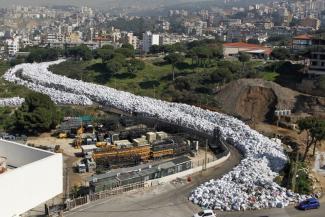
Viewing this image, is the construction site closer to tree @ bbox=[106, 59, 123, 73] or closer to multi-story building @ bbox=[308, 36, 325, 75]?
multi-story building @ bbox=[308, 36, 325, 75]

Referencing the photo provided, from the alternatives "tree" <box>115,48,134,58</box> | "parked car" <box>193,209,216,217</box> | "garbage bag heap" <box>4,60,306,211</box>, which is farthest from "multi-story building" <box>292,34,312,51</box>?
"parked car" <box>193,209,216,217</box>

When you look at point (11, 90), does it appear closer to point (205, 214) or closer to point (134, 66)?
point (134, 66)

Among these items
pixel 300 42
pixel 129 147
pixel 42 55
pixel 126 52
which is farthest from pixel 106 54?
pixel 129 147

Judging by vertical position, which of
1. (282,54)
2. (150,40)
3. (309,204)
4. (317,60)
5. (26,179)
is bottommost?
(309,204)

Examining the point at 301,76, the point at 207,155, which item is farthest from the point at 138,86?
the point at 207,155

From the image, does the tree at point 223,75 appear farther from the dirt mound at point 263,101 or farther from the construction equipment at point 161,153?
the construction equipment at point 161,153

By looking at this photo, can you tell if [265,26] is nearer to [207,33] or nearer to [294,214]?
[207,33]
